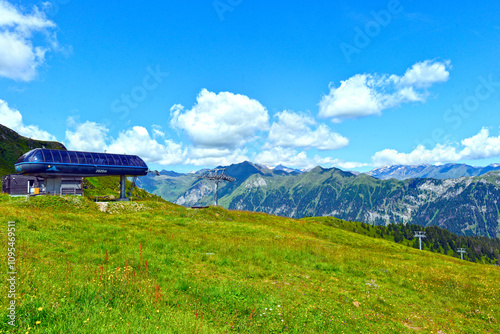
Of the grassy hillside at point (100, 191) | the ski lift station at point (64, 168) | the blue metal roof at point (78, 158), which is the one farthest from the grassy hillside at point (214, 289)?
the grassy hillside at point (100, 191)

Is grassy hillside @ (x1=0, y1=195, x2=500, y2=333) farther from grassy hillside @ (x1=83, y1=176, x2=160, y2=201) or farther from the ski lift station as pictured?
grassy hillside @ (x1=83, y1=176, x2=160, y2=201)

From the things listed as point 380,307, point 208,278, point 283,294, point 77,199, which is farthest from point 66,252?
point 77,199

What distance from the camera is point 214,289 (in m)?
11.7

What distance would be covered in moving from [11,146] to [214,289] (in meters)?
187

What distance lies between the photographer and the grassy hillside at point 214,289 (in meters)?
8.00

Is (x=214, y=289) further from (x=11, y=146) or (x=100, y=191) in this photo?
(x=11, y=146)

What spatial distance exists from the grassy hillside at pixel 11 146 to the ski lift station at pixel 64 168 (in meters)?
80.8

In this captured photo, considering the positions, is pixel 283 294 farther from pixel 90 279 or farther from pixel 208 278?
pixel 90 279

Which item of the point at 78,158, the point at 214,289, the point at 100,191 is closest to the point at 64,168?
the point at 78,158

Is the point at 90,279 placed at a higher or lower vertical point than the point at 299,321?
higher

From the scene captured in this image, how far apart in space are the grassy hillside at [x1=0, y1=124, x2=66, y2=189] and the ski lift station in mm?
80797

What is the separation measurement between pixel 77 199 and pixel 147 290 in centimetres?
3276

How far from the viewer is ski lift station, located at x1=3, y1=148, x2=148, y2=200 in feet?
136

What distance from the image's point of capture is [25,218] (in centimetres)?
2045
